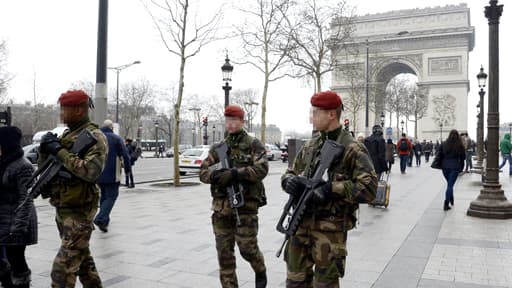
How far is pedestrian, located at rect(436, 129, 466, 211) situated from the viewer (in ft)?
34.7

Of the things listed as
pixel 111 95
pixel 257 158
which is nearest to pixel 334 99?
pixel 257 158

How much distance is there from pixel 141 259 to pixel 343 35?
93.9 ft

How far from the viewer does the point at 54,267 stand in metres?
3.76

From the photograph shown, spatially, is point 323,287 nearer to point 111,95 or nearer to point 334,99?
point 334,99

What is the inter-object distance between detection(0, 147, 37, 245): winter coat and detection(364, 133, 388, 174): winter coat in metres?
8.59

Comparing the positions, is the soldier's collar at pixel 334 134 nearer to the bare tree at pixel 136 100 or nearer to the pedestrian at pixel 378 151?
the pedestrian at pixel 378 151

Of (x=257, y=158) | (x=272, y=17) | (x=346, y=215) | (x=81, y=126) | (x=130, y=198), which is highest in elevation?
(x=272, y=17)

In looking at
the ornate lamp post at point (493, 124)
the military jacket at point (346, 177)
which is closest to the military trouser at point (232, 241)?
the military jacket at point (346, 177)

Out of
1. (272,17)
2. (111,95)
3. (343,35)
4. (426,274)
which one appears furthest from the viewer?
(111,95)

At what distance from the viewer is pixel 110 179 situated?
8.30m

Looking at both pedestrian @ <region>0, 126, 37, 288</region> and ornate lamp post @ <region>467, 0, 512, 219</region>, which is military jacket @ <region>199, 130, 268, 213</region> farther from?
ornate lamp post @ <region>467, 0, 512, 219</region>

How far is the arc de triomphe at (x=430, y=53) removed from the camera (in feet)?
189

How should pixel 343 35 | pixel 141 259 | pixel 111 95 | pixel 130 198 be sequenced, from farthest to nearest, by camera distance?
pixel 111 95 < pixel 343 35 < pixel 130 198 < pixel 141 259

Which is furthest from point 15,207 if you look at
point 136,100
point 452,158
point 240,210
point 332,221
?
point 136,100
